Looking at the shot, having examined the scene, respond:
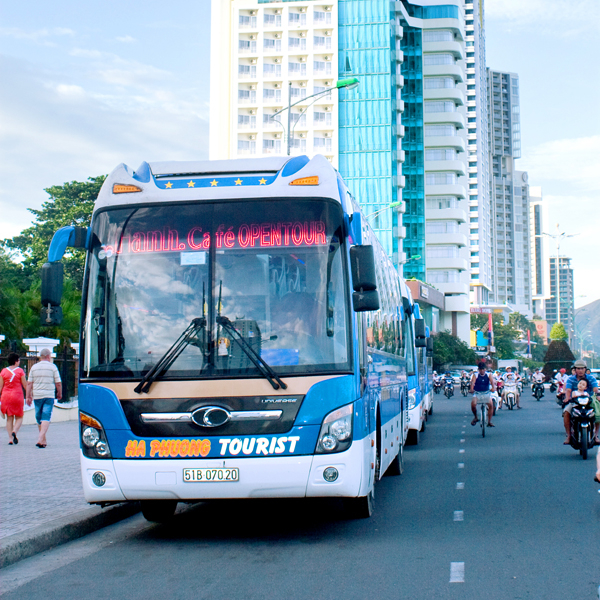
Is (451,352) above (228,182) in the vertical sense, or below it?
below

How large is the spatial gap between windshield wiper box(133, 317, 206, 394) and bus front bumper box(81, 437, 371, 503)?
0.63m

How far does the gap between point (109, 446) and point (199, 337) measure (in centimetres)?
119

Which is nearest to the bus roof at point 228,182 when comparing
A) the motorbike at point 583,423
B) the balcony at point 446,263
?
the motorbike at point 583,423

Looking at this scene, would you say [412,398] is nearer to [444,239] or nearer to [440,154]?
[444,239]

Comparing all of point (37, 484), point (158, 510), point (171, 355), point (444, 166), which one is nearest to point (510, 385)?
point (37, 484)

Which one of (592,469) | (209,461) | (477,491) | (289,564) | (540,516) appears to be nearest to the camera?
(289,564)

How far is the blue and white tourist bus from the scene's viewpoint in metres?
7.17

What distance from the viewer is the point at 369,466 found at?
26.0ft

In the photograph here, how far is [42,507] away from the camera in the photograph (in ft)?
29.2

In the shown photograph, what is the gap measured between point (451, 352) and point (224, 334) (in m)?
82.5

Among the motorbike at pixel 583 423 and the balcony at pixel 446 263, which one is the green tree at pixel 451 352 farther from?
the motorbike at pixel 583 423

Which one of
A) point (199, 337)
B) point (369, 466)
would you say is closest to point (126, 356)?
point (199, 337)

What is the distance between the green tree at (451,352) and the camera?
84.6m

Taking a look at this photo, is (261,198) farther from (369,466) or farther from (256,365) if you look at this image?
(369,466)
